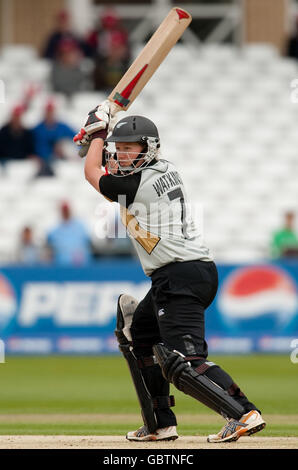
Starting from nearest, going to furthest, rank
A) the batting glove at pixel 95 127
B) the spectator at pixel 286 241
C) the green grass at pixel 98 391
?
the batting glove at pixel 95 127
the green grass at pixel 98 391
the spectator at pixel 286 241

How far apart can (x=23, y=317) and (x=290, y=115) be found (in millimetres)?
6492

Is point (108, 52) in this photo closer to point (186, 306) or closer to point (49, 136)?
point (49, 136)

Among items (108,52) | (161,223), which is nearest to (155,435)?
(161,223)

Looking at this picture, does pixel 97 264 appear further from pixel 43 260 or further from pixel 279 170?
pixel 279 170

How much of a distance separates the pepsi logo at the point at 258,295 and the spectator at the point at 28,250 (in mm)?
2351

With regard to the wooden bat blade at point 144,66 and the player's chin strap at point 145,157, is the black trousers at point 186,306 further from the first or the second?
the wooden bat blade at point 144,66

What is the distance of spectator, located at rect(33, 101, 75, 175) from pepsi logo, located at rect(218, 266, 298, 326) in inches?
141

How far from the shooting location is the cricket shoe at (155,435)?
20.9 feet

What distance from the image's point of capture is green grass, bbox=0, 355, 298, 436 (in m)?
7.32

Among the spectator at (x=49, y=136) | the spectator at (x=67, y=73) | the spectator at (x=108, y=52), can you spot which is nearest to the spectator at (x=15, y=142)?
the spectator at (x=49, y=136)

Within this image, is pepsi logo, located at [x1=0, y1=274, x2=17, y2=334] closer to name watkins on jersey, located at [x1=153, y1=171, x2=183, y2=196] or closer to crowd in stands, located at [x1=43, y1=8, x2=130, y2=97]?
crowd in stands, located at [x1=43, y1=8, x2=130, y2=97]

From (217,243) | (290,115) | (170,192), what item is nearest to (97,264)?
(217,243)

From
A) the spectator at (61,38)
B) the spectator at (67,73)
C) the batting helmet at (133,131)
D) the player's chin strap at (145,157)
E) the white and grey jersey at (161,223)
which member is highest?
the spectator at (61,38)

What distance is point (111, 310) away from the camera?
41.7ft
